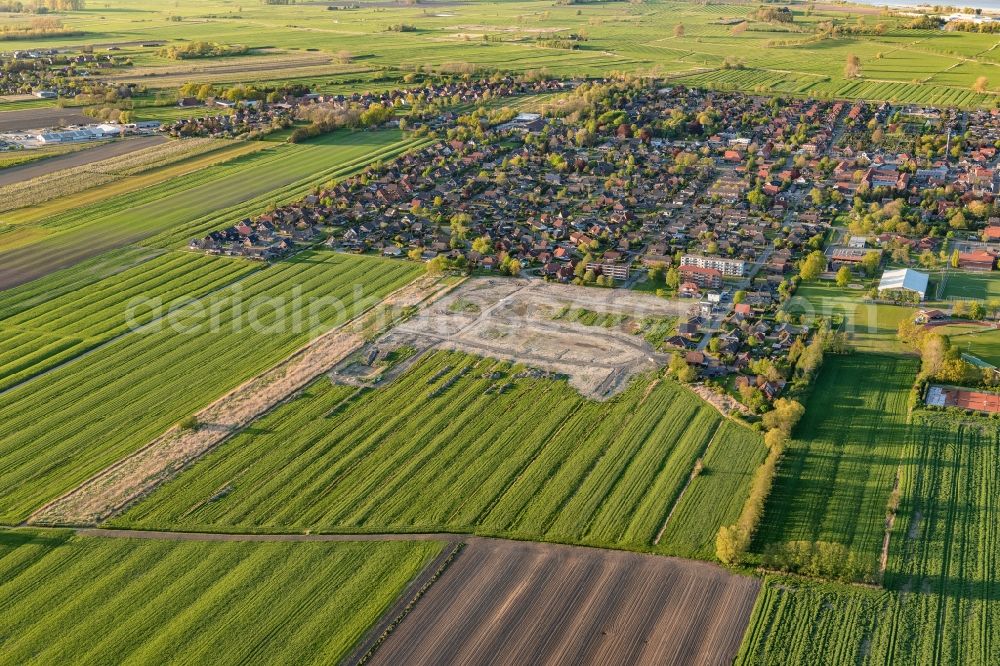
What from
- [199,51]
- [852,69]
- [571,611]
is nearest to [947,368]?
[571,611]

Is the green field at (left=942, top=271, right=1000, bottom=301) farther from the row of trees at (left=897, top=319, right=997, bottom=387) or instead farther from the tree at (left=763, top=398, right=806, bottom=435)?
the tree at (left=763, top=398, right=806, bottom=435)

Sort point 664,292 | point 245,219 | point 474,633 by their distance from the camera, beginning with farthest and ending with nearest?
point 245,219
point 664,292
point 474,633

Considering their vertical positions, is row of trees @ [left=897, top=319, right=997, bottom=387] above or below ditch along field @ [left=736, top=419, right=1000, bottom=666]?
above

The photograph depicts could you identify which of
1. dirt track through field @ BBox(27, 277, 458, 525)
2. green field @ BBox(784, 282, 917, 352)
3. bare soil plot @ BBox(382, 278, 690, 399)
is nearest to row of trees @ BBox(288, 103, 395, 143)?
bare soil plot @ BBox(382, 278, 690, 399)

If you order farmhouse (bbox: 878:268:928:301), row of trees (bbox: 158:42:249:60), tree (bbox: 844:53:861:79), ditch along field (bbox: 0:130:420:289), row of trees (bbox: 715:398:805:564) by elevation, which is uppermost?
row of trees (bbox: 158:42:249:60)

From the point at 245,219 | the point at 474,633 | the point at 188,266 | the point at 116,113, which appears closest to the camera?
the point at 474,633

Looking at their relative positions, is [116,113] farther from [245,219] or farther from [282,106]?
[245,219]

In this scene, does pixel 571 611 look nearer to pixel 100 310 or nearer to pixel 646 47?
pixel 100 310

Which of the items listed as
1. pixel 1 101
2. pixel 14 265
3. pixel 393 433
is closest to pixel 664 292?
pixel 393 433
